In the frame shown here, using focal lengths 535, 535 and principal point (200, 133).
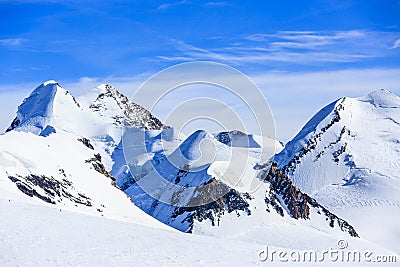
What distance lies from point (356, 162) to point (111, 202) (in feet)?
306

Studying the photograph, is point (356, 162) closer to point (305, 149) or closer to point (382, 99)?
point (305, 149)

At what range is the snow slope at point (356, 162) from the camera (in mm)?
120500

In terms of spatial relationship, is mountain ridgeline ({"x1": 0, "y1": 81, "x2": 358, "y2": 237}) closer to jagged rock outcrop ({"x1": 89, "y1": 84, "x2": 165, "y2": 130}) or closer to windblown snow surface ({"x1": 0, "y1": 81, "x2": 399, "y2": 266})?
windblown snow surface ({"x1": 0, "y1": 81, "x2": 399, "y2": 266})

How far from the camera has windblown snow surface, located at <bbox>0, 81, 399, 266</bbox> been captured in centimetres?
2914

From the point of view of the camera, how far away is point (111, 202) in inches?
2827

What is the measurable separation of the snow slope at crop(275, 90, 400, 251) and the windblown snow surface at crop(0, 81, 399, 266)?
3375 millimetres

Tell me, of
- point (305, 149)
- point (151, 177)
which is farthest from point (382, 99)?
point (151, 177)

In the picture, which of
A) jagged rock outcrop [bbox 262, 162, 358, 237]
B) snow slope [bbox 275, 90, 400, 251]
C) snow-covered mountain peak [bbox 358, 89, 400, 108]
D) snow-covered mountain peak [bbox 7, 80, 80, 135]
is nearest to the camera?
jagged rock outcrop [bbox 262, 162, 358, 237]

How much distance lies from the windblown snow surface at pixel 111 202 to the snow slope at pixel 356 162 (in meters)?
3.38

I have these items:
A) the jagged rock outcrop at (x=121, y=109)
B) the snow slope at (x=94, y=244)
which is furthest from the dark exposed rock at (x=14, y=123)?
the snow slope at (x=94, y=244)

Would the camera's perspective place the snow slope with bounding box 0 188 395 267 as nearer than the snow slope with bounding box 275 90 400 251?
Yes

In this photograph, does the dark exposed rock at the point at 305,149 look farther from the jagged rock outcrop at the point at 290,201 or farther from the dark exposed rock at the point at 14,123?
the dark exposed rock at the point at 14,123

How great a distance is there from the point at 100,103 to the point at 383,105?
3761 inches

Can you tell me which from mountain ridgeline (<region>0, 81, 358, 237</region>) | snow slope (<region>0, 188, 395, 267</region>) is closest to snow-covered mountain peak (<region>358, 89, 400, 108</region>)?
mountain ridgeline (<region>0, 81, 358, 237</region>)
